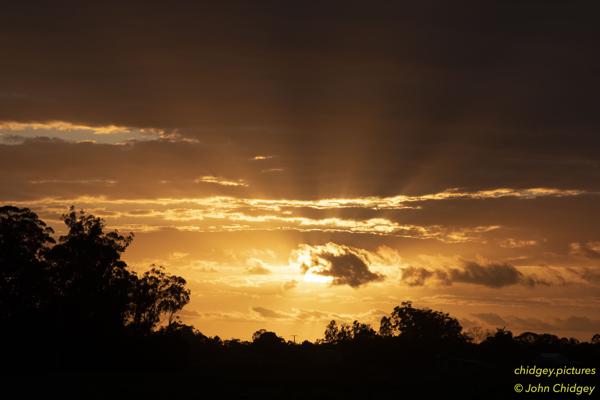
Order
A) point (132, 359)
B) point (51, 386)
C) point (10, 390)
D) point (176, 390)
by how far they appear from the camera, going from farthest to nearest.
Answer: point (132, 359), point (176, 390), point (51, 386), point (10, 390)

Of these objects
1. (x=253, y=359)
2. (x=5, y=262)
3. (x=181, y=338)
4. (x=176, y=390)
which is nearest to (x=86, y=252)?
(x=5, y=262)

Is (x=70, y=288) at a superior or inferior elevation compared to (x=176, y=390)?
superior

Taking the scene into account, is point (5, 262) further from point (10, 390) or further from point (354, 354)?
point (354, 354)

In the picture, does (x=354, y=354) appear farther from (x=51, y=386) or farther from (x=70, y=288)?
(x=51, y=386)

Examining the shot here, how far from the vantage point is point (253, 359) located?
14075 centimetres

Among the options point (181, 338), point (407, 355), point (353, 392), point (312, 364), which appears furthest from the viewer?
point (407, 355)

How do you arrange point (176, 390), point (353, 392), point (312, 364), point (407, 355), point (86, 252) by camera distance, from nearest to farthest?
1. point (176, 390)
2. point (353, 392)
3. point (86, 252)
4. point (312, 364)
5. point (407, 355)

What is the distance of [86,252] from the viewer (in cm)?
12619

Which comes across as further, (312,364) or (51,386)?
(312,364)

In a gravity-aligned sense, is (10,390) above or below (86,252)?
below

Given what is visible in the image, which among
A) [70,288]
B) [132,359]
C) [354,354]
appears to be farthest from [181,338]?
[354,354]

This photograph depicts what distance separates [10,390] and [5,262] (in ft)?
155

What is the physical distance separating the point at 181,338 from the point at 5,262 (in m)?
28.4

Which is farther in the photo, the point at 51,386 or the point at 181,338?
the point at 181,338
